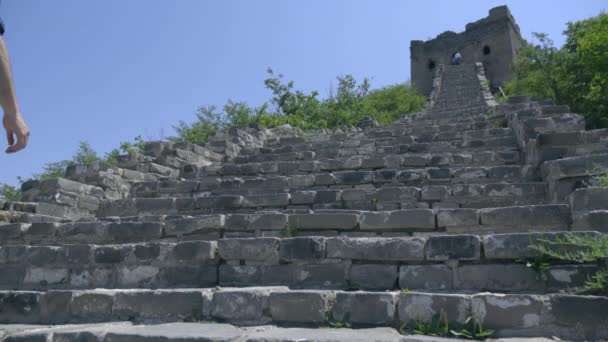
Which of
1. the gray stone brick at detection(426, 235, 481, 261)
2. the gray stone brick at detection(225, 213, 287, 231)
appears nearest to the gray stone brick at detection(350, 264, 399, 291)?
the gray stone brick at detection(426, 235, 481, 261)

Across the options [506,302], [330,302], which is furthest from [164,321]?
[506,302]

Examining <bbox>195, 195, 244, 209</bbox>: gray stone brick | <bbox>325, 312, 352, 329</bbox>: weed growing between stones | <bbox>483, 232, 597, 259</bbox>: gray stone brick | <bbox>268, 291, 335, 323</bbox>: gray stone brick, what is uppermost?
<bbox>195, 195, 244, 209</bbox>: gray stone brick

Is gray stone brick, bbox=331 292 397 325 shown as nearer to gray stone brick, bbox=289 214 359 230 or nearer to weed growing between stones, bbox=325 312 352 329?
weed growing between stones, bbox=325 312 352 329

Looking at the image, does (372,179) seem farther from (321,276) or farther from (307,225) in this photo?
(321,276)

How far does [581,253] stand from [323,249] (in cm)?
170

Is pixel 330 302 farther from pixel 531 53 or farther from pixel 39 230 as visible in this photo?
pixel 531 53

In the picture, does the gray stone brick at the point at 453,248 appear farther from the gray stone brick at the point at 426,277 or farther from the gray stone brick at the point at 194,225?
the gray stone brick at the point at 194,225

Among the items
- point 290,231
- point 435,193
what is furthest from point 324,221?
point 435,193

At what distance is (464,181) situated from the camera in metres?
5.91

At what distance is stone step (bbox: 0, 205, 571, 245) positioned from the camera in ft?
13.4

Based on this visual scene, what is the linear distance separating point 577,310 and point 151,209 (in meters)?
5.26

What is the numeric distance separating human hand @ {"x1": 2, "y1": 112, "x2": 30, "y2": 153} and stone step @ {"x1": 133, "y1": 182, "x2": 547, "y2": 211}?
323cm

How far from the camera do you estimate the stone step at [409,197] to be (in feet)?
16.6

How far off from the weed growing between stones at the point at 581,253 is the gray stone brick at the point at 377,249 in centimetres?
76
